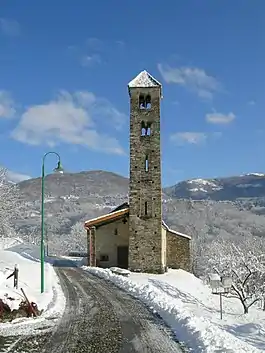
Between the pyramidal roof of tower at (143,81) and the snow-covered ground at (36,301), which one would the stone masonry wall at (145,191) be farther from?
the snow-covered ground at (36,301)

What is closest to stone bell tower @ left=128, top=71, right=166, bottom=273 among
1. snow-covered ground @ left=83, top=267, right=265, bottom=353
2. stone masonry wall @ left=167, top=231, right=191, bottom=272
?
stone masonry wall @ left=167, top=231, right=191, bottom=272

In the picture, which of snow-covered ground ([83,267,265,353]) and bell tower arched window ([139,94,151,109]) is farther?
bell tower arched window ([139,94,151,109])

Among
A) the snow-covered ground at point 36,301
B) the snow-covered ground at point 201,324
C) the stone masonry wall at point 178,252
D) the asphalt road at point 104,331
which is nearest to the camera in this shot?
the snow-covered ground at point 201,324

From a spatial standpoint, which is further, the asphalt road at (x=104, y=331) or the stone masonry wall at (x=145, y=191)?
the stone masonry wall at (x=145, y=191)

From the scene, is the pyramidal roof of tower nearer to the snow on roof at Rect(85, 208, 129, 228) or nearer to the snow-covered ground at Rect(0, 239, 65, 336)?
the snow on roof at Rect(85, 208, 129, 228)

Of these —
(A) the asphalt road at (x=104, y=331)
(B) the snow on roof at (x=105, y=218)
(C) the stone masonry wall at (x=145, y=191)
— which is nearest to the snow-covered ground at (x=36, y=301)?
(A) the asphalt road at (x=104, y=331)

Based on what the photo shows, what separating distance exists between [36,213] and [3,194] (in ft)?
356

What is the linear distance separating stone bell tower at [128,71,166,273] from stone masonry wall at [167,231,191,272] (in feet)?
12.5

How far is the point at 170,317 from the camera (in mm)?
16016

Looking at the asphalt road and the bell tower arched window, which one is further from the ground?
the bell tower arched window

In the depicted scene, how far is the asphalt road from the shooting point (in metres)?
11.5

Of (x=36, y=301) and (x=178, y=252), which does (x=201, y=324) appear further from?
(x=178, y=252)

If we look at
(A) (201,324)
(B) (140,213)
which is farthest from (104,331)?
(B) (140,213)

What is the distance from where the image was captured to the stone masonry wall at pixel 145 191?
3856cm
